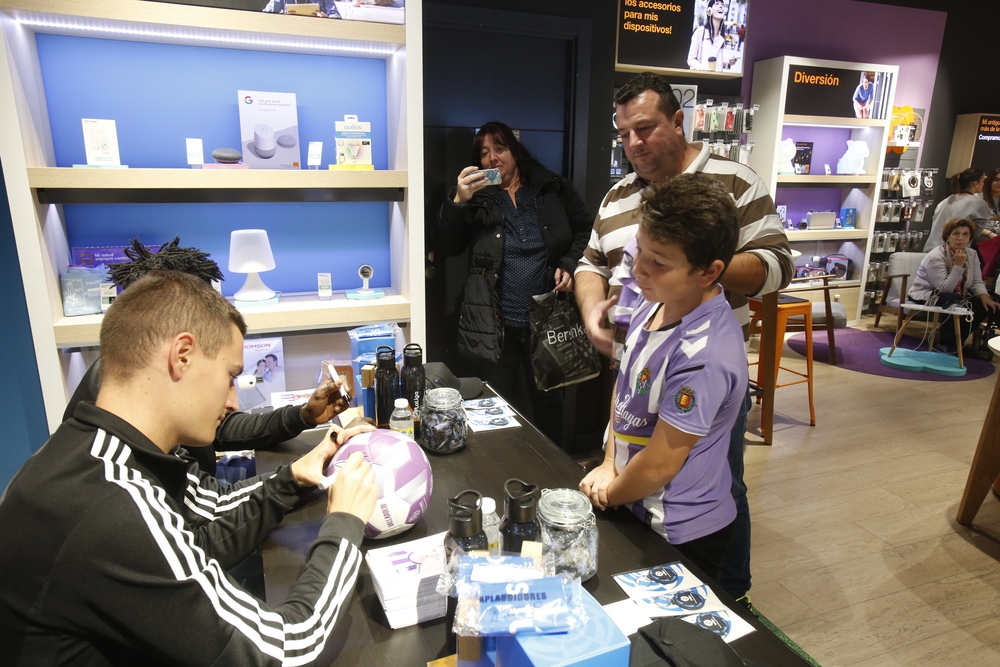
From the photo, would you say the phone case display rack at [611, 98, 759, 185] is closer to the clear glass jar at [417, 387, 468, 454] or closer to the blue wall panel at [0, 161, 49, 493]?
the clear glass jar at [417, 387, 468, 454]

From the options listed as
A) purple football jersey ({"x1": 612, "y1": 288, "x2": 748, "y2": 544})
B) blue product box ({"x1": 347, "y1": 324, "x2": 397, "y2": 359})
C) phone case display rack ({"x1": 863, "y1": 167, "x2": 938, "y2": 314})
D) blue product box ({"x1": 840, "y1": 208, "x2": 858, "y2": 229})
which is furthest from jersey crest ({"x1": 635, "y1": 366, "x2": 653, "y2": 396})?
phone case display rack ({"x1": 863, "y1": 167, "x2": 938, "y2": 314})

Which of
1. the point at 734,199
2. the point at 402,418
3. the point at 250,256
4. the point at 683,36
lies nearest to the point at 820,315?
the point at 683,36

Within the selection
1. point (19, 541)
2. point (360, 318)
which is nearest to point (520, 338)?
point (360, 318)

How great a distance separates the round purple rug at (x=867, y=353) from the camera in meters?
5.41

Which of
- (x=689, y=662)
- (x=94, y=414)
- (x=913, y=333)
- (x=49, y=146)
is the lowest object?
(x=913, y=333)

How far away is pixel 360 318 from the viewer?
278 cm

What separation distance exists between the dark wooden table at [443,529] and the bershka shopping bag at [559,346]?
595 millimetres

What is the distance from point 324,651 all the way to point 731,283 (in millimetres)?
1428

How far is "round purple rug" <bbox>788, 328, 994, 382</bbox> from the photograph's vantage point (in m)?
5.41

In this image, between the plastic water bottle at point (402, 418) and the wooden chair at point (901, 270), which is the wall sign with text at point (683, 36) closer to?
the wooden chair at point (901, 270)

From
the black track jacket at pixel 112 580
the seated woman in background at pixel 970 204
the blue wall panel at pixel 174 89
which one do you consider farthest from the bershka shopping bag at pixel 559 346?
the seated woman in background at pixel 970 204

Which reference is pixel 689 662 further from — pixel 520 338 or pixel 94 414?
pixel 520 338

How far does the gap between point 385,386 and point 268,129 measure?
1.48 meters

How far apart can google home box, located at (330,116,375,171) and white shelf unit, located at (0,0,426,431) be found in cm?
11
